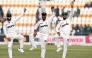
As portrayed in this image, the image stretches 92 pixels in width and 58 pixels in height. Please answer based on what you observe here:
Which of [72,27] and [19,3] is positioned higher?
[19,3]

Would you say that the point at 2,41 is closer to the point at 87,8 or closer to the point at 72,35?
the point at 72,35

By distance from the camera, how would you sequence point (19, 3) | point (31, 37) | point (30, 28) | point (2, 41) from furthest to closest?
1. point (19, 3)
2. point (30, 28)
3. point (2, 41)
4. point (31, 37)

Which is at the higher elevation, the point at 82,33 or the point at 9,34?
the point at 9,34

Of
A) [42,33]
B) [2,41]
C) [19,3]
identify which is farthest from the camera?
[19,3]

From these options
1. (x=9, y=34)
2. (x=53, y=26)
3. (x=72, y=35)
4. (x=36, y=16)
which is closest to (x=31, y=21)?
(x=36, y=16)

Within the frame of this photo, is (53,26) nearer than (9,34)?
No

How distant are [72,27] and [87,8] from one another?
3.01m

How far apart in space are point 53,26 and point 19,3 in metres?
4.42

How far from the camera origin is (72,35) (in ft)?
81.3

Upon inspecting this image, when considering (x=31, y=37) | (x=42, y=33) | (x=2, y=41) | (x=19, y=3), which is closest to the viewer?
(x=42, y=33)

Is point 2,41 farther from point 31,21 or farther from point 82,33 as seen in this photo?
point 82,33

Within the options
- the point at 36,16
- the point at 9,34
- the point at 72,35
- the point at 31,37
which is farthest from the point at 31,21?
the point at 9,34

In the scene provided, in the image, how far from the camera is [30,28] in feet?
87.3

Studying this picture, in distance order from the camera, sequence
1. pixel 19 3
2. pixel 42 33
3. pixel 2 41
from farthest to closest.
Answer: pixel 19 3, pixel 2 41, pixel 42 33
